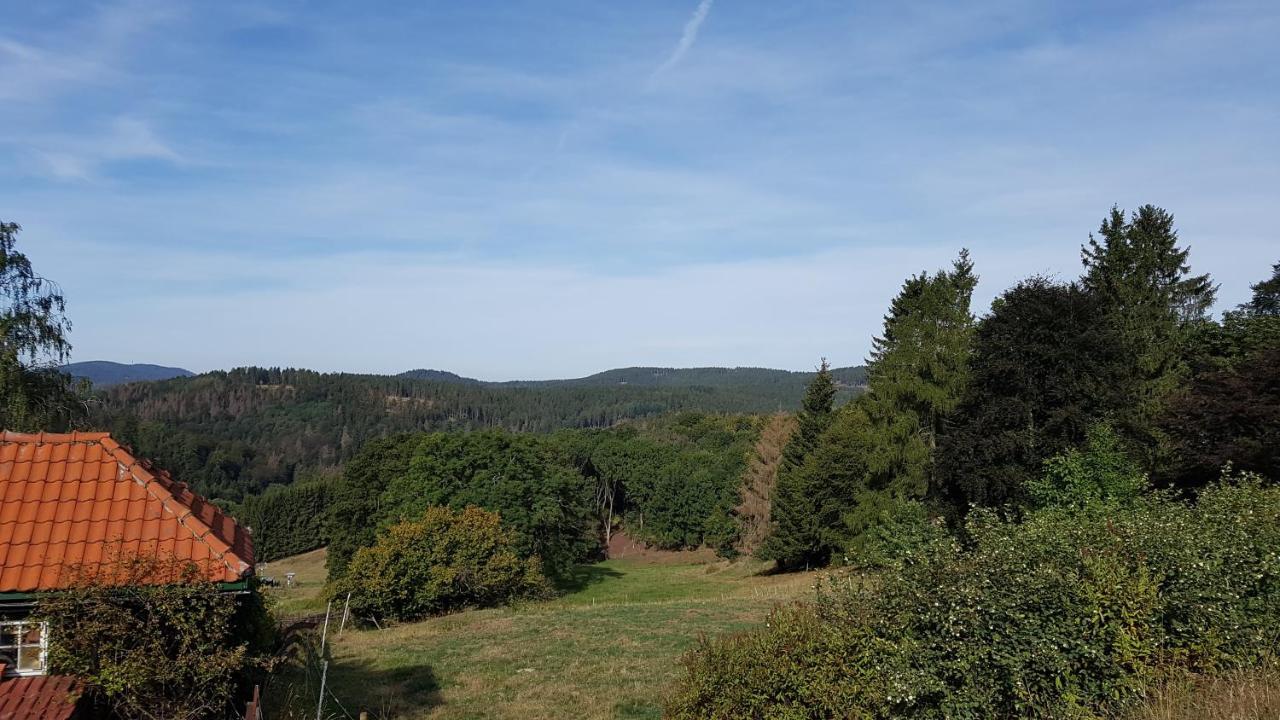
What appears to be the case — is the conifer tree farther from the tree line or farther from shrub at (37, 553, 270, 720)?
shrub at (37, 553, 270, 720)

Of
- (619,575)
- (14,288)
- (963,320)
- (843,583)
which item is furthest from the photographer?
A: (619,575)

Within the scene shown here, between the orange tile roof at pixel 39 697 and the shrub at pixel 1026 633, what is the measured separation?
7246 mm

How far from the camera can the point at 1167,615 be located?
8.80 m

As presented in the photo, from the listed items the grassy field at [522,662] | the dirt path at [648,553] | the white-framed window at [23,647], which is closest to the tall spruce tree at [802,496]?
the grassy field at [522,662]

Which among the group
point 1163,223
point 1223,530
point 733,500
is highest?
point 1163,223

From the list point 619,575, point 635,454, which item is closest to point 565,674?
point 619,575

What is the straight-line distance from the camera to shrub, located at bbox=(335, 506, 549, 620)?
33.5 m

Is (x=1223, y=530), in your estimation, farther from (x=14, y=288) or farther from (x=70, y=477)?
(x=14, y=288)

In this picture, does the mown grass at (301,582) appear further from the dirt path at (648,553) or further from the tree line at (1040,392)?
the dirt path at (648,553)

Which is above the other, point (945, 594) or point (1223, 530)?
point (1223, 530)

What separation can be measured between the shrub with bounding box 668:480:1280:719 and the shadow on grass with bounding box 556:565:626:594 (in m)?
39.5

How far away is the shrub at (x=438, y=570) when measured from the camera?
110 feet

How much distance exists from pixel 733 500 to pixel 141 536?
67.3m

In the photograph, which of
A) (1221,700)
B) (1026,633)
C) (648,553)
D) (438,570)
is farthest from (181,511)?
(648,553)
